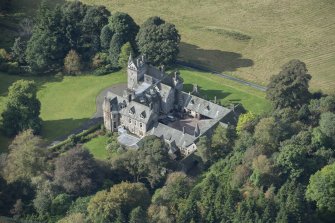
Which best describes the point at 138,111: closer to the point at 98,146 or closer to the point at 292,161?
the point at 98,146

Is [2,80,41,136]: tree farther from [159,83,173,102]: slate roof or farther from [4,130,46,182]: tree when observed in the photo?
[159,83,173,102]: slate roof

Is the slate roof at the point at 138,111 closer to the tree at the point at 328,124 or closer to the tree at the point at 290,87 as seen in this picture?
the tree at the point at 290,87

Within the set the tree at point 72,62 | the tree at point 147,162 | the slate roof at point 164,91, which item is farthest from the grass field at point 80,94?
the tree at point 147,162

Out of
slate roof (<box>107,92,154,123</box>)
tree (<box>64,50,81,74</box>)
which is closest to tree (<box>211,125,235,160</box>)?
slate roof (<box>107,92,154,123</box>)

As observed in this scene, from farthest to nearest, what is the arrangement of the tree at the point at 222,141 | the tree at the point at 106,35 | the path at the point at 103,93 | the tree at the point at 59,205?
the tree at the point at 106,35, the path at the point at 103,93, the tree at the point at 222,141, the tree at the point at 59,205

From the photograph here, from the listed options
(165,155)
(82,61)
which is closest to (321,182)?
(165,155)
